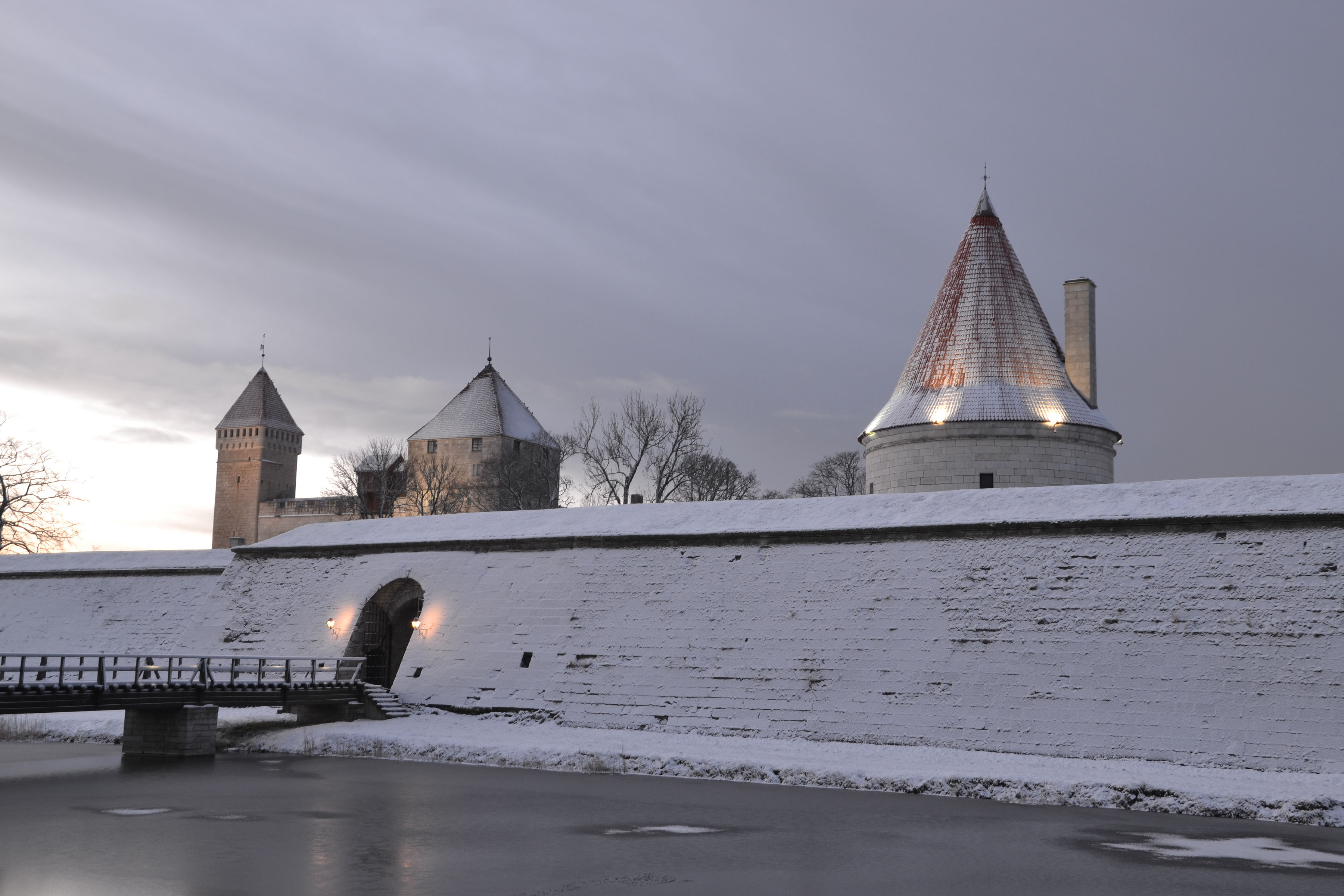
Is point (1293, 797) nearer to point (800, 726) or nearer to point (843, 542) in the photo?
point (800, 726)

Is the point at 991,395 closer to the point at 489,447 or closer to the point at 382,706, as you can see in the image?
the point at 382,706

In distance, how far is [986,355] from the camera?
2933cm

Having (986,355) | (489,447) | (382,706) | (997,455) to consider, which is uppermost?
(489,447)

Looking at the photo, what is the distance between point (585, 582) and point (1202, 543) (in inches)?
437

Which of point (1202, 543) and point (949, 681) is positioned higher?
point (1202, 543)

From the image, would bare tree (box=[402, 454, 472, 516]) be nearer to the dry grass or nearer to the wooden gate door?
the wooden gate door

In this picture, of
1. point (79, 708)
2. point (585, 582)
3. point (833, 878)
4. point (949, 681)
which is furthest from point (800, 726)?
point (79, 708)

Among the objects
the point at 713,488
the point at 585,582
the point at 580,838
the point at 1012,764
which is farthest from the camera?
the point at 713,488

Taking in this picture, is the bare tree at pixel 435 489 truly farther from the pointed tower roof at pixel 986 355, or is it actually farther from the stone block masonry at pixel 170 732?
the stone block masonry at pixel 170 732

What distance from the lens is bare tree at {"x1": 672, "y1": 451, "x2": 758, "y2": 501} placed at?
5316cm

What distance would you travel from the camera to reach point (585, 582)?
2303cm

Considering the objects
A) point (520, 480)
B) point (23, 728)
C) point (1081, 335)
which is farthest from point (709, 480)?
point (23, 728)

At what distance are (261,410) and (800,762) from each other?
64.5m

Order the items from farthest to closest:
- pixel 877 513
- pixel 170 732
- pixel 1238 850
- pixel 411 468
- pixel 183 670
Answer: pixel 411 468
pixel 877 513
pixel 170 732
pixel 183 670
pixel 1238 850
